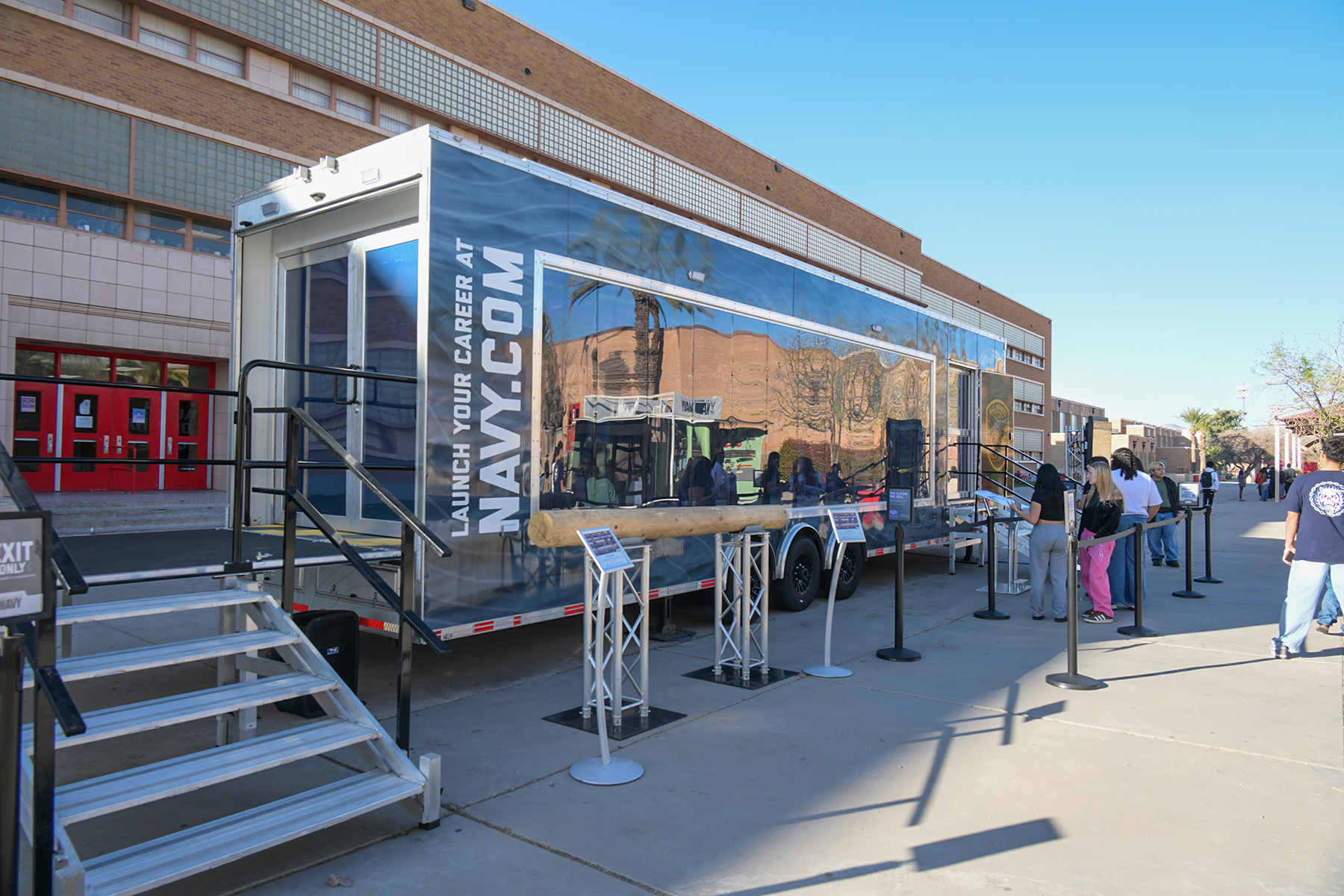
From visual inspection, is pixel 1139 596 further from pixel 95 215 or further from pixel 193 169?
pixel 95 215

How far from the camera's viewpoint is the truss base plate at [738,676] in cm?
598

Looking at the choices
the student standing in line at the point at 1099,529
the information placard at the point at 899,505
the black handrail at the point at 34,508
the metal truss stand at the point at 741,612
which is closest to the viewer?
the black handrail at the point at 34,508

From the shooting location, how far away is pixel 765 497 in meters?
7.88

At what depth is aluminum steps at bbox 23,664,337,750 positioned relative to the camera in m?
3.07

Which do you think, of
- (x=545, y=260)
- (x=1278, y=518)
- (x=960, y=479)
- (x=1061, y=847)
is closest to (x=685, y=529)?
(x=545, y=260)

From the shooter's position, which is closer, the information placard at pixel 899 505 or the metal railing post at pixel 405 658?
the metal railing post at pixel 405 658

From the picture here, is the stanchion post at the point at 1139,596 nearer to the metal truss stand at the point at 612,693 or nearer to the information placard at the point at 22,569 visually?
the metal truss stand at the point at 612,693

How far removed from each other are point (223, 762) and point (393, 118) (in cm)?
Answer: 1924

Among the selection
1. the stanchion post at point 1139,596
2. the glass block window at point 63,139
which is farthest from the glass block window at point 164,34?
the stanchion post at point 1139,596

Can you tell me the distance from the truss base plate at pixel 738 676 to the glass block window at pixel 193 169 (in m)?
14.7

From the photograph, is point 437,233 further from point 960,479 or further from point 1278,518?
point 1278,518

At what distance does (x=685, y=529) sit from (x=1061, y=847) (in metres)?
2.89

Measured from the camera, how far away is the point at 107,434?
16.4 meters

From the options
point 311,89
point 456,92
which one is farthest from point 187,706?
A: point 456,92
